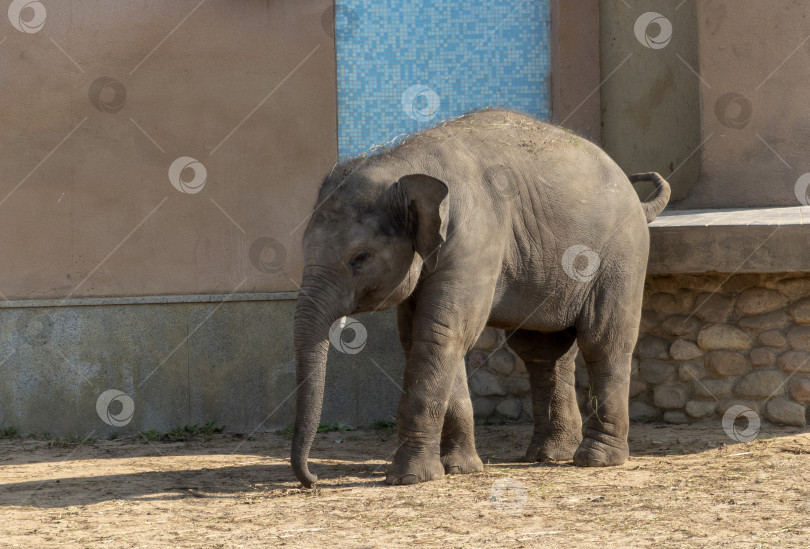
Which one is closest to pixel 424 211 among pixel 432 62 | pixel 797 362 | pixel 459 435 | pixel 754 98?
pixel 459 435

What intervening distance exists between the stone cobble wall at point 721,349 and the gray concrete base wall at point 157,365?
203 cm

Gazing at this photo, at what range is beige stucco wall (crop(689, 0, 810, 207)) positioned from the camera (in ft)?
24.8

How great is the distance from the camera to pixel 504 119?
6453 millimetres

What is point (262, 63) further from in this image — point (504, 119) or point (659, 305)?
point (659, 305)

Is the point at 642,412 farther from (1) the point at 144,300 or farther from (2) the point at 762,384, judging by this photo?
(1) the point at 144,300

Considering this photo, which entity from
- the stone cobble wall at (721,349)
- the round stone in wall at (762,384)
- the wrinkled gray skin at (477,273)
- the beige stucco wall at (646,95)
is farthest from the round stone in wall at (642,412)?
the beige stucco wall at (646,95)

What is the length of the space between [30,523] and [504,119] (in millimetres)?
Result: 3608

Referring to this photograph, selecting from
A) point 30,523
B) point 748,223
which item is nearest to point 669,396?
point 748,223

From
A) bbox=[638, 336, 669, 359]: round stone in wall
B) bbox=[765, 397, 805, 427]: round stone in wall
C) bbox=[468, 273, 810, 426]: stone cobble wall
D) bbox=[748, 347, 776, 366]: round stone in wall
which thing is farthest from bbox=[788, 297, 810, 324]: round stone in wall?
bbox=[638, 336, 669, 359]: round stone in wall

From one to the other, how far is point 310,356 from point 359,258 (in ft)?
2.02

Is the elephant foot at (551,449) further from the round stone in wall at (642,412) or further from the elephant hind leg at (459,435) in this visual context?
the round stone in wall at (642,412)

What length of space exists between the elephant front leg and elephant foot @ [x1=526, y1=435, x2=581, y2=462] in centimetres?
113

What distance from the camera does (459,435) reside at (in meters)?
5.94

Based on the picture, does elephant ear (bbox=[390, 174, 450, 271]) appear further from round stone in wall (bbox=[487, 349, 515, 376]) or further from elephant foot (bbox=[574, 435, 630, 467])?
round stone in wall (bbox=[487, 349, 515, 376])
